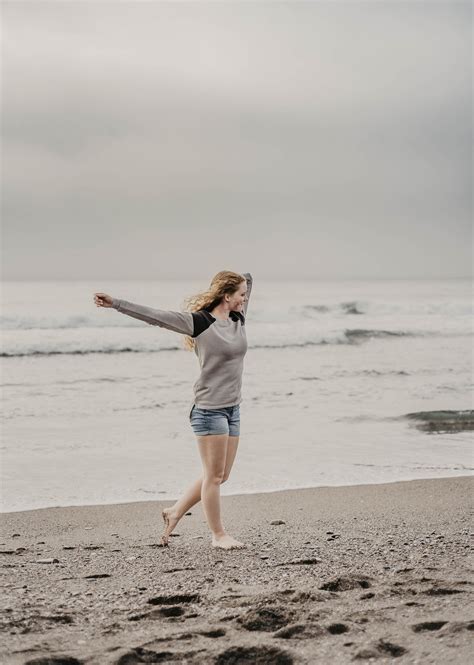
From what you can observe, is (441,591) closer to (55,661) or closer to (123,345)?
(55,661)

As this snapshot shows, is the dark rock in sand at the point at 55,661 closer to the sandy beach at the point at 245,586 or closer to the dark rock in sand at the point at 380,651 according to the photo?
the sandy beach at the point at 245,586

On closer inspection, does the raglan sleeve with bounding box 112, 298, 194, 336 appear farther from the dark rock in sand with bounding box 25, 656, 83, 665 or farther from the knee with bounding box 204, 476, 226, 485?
the dark rock in sand with bounding box 25, 656, 83, 665

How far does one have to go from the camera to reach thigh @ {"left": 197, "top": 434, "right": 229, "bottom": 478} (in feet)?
17.5

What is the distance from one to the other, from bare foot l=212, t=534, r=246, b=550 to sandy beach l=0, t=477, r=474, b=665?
0.32 ft

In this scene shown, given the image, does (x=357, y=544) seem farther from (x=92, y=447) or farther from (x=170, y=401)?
(x=170, y=401)

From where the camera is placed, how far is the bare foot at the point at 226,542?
533 centimetres

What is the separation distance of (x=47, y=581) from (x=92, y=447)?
509 cm

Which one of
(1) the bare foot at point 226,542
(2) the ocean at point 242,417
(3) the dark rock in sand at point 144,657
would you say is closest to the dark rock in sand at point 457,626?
(3) the dark rock in sand at point 144,657

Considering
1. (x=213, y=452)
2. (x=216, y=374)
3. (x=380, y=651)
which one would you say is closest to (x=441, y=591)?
(x=380, y=651)

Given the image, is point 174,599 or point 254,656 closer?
point 254,656

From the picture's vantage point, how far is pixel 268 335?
2819 cm

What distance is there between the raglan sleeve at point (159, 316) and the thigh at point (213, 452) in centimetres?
70

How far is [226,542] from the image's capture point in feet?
17.6

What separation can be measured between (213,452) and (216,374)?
51cm
